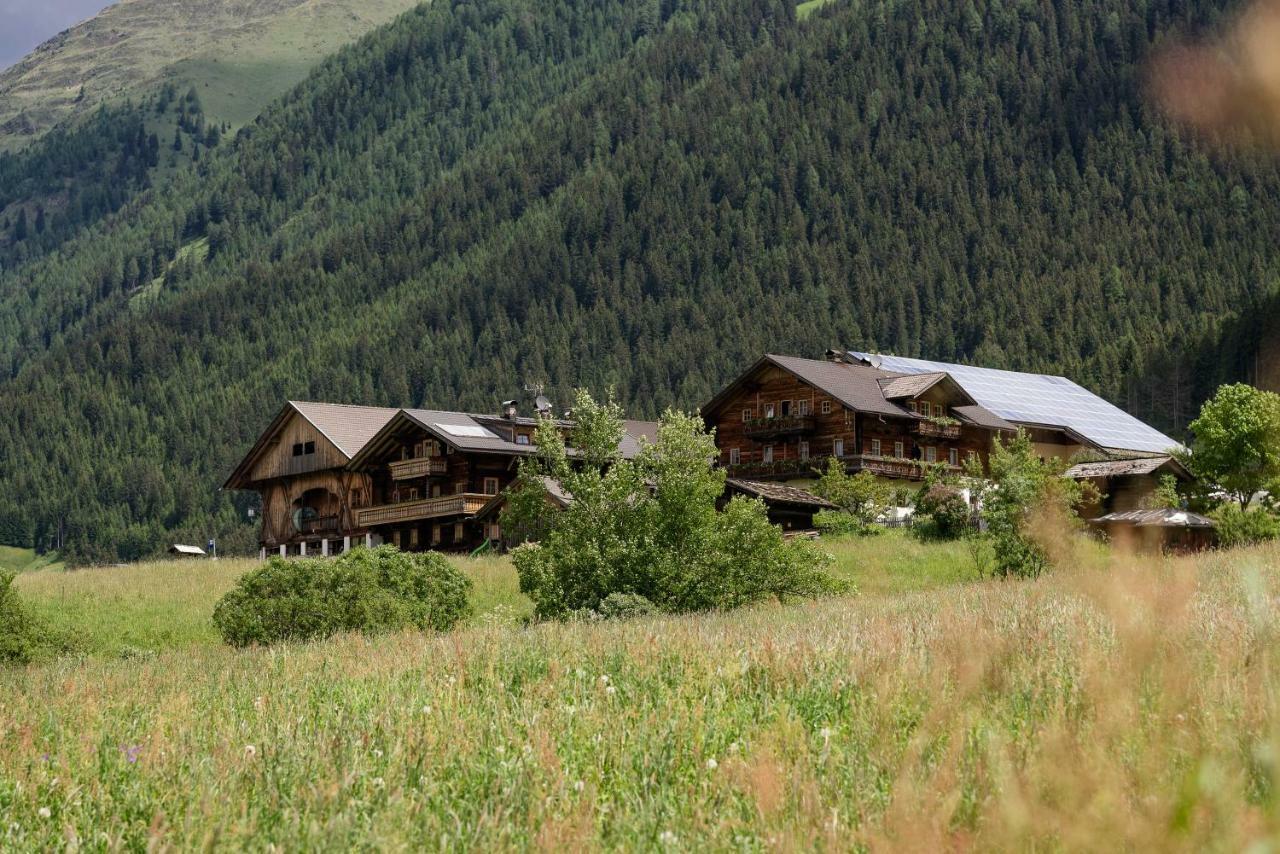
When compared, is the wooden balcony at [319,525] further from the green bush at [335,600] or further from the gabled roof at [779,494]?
the green bush at [335,600]

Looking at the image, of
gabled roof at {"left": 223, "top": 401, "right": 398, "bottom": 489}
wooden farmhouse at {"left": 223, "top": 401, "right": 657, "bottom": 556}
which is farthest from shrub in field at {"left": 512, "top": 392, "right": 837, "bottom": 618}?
gabled roof at {"left": 223, "top": 401, "right": 398, "bottom": 489}

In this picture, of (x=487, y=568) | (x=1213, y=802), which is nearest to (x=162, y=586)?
(x=487, y=568)

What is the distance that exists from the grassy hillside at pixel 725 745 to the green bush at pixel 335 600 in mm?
16492

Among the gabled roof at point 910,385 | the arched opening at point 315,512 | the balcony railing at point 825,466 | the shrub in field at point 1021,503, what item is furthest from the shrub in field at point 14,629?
the gabled roof at point 910,385

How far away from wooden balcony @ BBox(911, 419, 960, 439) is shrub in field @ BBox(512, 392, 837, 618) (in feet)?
134

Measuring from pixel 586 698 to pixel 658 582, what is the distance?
20.8 metres

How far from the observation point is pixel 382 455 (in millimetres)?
76750

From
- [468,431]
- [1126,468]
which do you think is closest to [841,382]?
[1126,468]

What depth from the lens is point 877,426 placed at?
75.8 metres

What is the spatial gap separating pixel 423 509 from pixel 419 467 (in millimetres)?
2131

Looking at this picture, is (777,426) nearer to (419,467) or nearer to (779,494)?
(779,494)

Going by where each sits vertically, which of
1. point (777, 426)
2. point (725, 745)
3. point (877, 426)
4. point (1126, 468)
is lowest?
point (725, 745)

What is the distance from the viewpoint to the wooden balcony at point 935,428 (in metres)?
76.4

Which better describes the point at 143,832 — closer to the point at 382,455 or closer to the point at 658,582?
the point at 658,582
